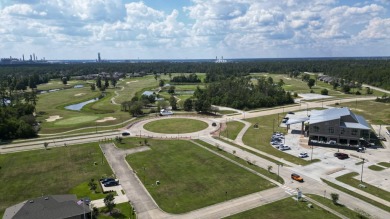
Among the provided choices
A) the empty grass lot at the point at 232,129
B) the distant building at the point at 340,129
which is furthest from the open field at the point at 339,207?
the empty grass lot at the point at 232,129

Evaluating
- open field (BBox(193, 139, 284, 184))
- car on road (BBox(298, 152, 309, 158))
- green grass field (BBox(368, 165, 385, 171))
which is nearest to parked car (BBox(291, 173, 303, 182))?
open field (BBox(193, 139, 284, 184))

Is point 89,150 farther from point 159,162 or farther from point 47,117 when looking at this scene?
point 47,117

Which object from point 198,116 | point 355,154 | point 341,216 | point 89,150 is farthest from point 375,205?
point 198,116

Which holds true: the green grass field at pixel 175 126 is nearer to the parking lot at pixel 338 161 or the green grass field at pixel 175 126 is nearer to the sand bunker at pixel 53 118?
the parking lot at pixel 338 161

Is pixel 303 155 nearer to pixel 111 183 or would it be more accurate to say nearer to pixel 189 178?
pixel 189 178

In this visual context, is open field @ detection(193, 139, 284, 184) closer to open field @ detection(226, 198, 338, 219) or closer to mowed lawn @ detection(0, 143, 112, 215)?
open field @ detection(226, 198, 338, 219)
